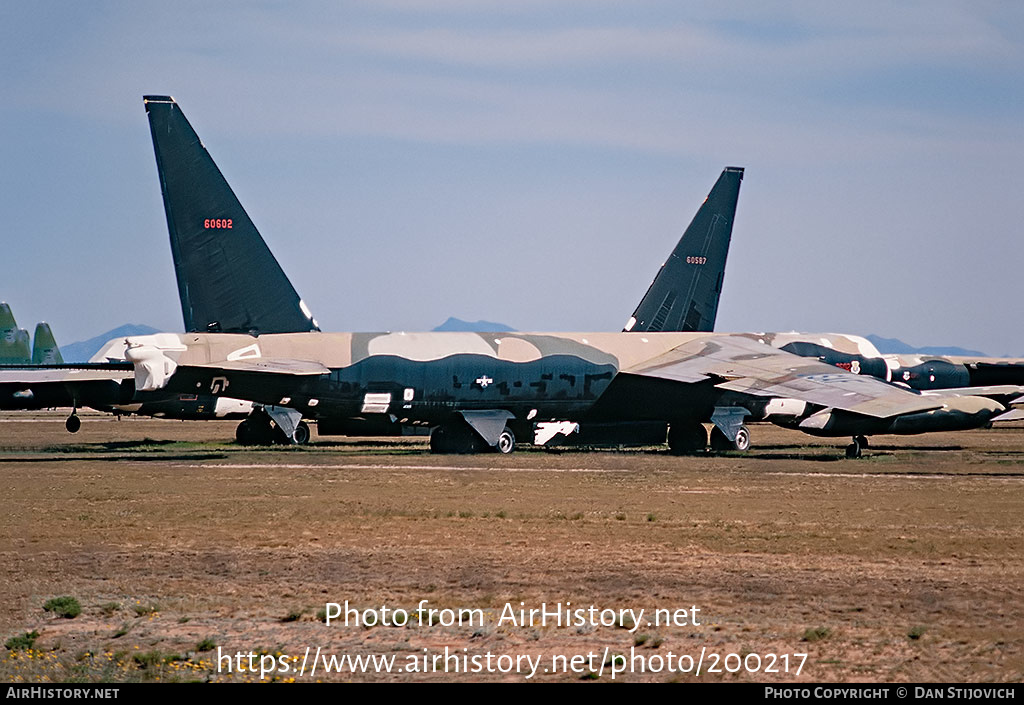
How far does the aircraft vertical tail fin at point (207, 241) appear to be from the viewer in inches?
1433

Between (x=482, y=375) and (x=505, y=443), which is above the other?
(x=482, y=375)

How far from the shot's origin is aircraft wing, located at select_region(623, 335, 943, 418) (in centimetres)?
3425

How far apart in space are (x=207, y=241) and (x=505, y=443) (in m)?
11.2

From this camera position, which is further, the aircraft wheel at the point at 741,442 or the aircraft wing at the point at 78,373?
the aircraft wing at the point at 78,373

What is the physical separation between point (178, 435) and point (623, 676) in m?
48.0

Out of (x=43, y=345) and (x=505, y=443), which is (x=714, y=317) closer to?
(x=505, y=443)

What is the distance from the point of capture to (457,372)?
39.1 metres

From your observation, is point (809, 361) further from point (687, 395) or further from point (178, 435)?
point (178, 435)

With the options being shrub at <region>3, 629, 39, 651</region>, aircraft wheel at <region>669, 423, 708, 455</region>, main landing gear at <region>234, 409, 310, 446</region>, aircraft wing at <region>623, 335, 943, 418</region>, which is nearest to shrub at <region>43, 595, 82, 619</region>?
shrub at <region>3, 629, 39, 651</region>

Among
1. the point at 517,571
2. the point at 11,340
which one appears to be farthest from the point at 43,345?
the point at 517,571

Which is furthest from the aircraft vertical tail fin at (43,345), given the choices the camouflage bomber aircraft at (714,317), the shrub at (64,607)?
the shrub at (64,607)

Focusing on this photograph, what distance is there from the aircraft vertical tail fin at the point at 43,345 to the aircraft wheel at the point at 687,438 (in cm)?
7544

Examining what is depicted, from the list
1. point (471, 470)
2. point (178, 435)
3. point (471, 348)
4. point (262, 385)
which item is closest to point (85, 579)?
point (471, 470)

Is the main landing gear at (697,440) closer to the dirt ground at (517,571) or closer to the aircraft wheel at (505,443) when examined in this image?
the aircraft wheel at (505,443)
